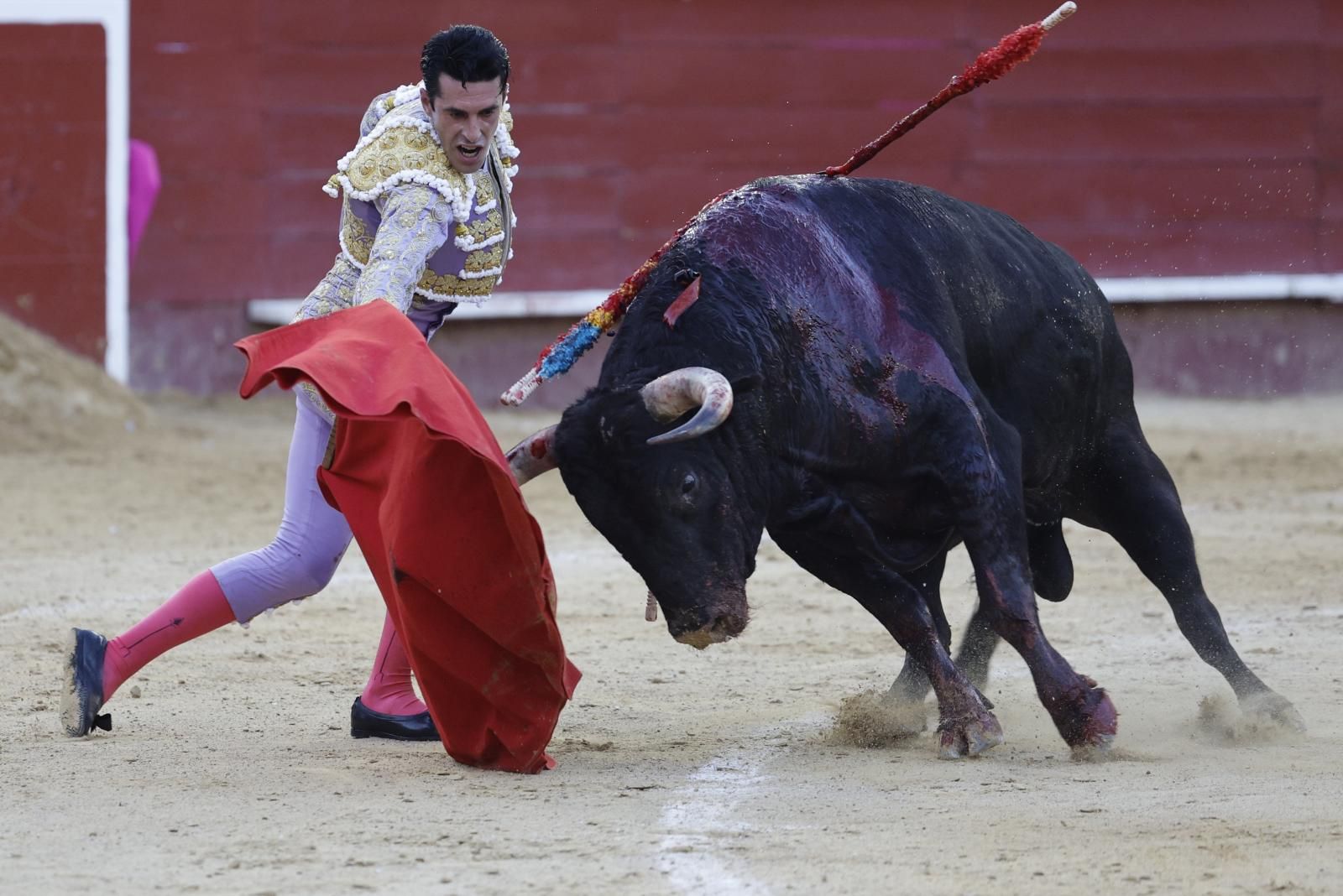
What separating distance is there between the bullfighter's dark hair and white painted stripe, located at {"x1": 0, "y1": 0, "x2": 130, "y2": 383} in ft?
18.2

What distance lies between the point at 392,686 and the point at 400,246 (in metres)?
0.81

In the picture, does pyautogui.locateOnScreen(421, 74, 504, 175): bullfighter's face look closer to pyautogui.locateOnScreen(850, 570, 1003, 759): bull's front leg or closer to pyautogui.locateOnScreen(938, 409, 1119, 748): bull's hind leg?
pyautogui.locateOnScreen(938, 409, 1119, 748): bull's hind leg

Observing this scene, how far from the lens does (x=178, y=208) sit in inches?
327

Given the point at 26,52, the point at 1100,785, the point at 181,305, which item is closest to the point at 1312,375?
the point at 181,305

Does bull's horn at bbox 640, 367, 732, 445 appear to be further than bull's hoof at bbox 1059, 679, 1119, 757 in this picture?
No

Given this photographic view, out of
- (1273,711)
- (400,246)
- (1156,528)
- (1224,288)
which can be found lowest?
(1224,288)

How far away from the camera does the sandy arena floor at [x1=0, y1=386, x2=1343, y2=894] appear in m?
2.31

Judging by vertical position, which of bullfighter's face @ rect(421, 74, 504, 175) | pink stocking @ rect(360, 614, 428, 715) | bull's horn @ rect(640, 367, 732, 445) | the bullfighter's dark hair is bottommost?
pink stocking @ rect(360, 614, 428, 715)

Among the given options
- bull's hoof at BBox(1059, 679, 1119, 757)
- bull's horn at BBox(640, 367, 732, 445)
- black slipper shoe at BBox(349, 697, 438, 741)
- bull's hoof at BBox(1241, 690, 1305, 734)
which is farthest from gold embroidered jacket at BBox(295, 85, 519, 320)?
bull's hoof at BBox(1241, 690, 1305, 734)

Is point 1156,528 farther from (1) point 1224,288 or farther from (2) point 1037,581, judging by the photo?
(1) point 1224,288

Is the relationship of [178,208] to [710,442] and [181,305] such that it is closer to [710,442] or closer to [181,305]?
[181,305]

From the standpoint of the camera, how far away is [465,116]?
112 inches

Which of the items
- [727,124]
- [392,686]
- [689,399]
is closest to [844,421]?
[689,399]

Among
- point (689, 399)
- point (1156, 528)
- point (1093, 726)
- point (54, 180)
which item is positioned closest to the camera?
point (689, 399)
